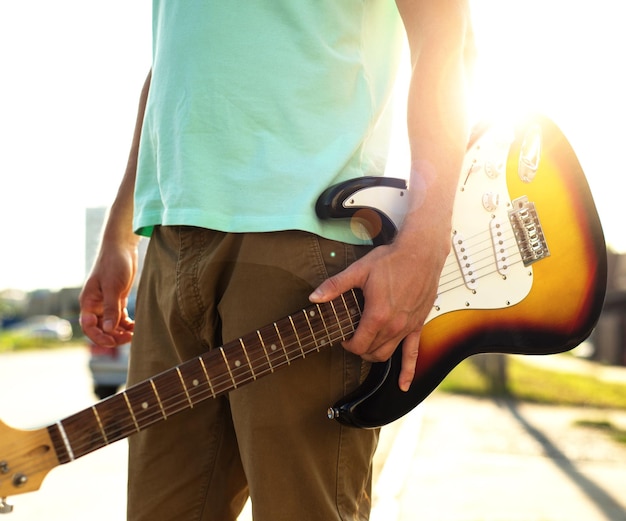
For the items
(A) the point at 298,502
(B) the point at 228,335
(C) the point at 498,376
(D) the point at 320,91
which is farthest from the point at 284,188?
(C) the point at 498,376

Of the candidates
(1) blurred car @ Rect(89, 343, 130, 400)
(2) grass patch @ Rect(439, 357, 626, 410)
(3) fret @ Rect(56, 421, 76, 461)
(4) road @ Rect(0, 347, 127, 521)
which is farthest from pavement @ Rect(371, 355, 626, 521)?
(1) blurred car @ Rect(89, 343, 130, 400)

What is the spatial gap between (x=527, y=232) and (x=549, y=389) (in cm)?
1127

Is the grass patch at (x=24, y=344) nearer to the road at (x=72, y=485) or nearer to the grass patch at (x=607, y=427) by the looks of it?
the road at (x=72, y=485)

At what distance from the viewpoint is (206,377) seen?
4.50 ft

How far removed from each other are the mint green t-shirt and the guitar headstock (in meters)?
0.50

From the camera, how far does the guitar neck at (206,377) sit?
1259 mm

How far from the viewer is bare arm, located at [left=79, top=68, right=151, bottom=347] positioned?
6.12ft

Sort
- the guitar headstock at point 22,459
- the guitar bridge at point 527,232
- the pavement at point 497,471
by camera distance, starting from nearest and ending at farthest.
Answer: the guitar headstock at point 22,459 → the guitar bridge at point 527,232 → the pavement at point 497,471

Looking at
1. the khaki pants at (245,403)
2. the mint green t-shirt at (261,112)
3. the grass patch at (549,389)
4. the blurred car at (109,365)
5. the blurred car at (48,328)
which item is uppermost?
the mint green t-shirt at (261,112)

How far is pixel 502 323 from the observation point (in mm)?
1783

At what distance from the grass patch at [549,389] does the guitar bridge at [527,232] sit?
30.9ft

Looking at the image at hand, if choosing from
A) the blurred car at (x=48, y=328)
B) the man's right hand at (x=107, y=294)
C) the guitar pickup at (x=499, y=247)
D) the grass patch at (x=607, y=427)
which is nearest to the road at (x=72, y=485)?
the man's right hand at (x=107, y=294)

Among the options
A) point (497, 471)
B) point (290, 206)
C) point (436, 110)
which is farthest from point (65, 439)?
point (497, 471)

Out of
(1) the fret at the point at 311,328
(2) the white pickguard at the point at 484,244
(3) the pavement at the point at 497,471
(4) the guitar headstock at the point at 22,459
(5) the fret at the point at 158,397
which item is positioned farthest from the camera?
(3) the pavement at the point at 497,471
